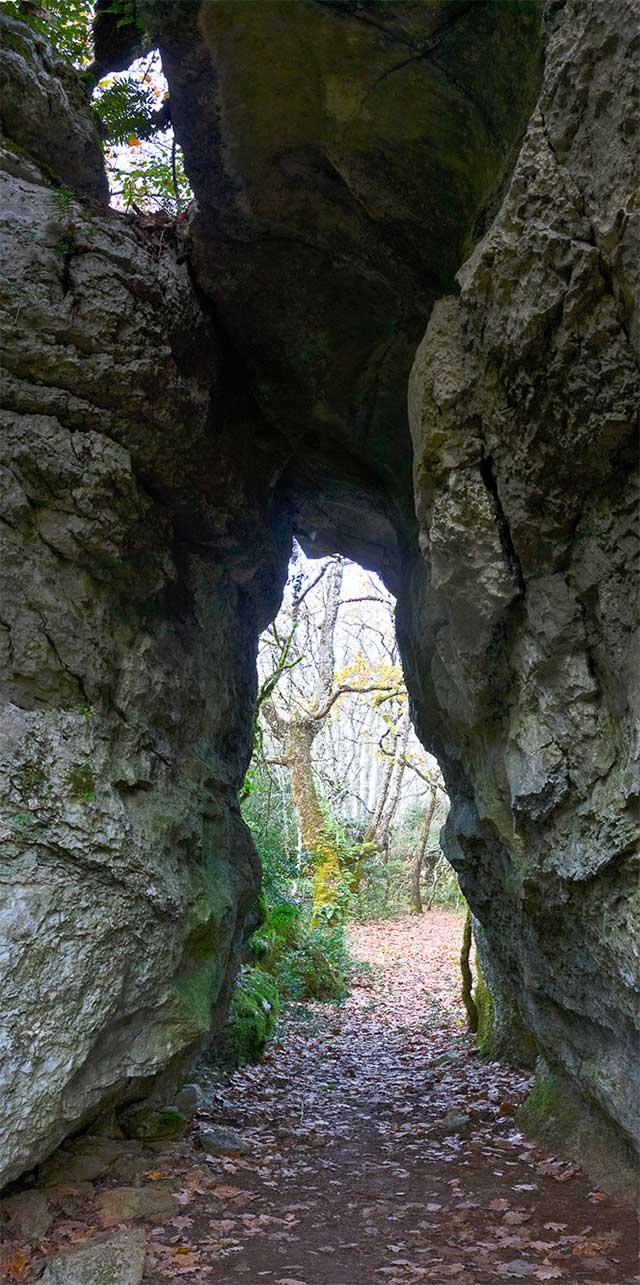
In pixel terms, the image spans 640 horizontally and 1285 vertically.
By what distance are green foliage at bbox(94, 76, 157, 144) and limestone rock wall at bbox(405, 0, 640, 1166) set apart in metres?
3.76

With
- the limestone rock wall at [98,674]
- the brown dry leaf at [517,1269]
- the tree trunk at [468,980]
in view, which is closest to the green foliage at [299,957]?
the tree trunk at [468,980]

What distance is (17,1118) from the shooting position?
4422 mm

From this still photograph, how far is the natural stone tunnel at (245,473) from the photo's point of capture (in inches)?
174

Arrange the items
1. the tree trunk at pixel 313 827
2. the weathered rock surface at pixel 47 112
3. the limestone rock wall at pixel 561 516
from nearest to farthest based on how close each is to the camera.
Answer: the limestone rock wall at pixel 561 516, the weathered rock surface at pixel 47 112, the tree trunk at pixel 313 827

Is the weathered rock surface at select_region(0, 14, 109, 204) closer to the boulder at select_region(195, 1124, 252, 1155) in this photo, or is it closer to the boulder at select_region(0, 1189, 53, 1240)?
the boulder at select_region(0, 1189, 53, 1240)

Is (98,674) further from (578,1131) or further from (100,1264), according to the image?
(578,1131)

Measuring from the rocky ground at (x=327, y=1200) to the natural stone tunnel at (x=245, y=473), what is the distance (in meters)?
0.51

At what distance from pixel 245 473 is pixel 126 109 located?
3.39 meters

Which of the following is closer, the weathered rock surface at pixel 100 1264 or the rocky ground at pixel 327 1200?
the weathered rock surface at pixel 100 1264

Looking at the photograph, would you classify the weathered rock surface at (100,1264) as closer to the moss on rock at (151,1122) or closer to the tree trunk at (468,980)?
the moss on rock at (151,1122)

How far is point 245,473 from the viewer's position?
8.02 m

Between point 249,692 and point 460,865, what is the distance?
3085 mm

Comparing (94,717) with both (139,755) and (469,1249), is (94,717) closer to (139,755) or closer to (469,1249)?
(139,755)

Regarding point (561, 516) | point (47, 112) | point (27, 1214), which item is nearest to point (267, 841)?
point (27, 1214)
